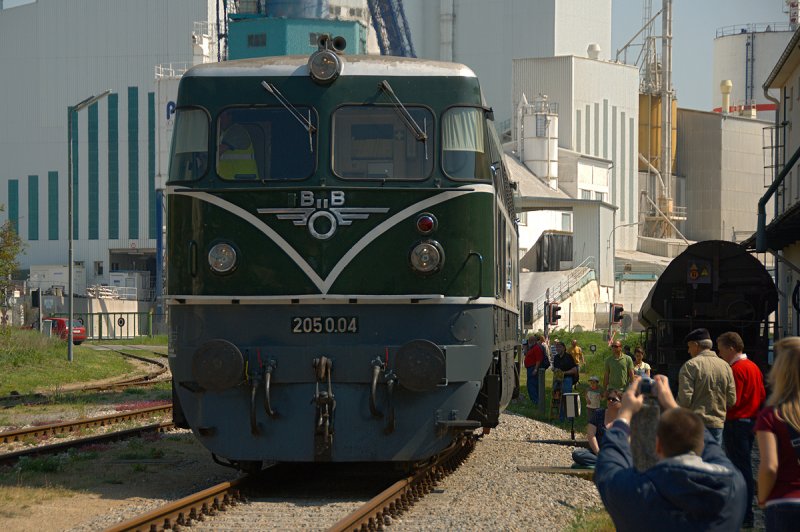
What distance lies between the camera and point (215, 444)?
1150 cm

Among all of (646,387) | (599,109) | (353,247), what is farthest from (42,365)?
(599,109)

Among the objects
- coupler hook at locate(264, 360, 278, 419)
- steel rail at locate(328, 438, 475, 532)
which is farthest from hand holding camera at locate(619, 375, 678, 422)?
coupler hook at locate(264, 360, 278, 419)

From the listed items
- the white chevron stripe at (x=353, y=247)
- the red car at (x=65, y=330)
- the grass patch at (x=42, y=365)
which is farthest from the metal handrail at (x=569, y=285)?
the white chevron stripe at (x=353, y=247)

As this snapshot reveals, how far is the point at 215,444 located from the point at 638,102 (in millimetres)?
82547

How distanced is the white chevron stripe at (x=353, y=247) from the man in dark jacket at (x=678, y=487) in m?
6.62

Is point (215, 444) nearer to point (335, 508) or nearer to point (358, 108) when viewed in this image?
point (335, 508)

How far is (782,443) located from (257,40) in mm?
70966

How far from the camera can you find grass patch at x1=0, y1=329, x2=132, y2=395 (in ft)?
97.6

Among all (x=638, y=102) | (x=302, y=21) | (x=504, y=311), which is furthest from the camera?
(x=638, y=102)

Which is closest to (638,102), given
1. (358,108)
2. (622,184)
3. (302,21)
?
(622,184)

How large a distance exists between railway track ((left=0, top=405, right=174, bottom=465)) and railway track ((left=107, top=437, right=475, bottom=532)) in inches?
135

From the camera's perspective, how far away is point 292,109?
39.3 ft

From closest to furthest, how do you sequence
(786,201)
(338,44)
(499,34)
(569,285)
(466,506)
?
(466,506)
(338,44)
(786,201)
(569,285)
(499,34)

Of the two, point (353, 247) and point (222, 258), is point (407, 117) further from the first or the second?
point (222, 258)
